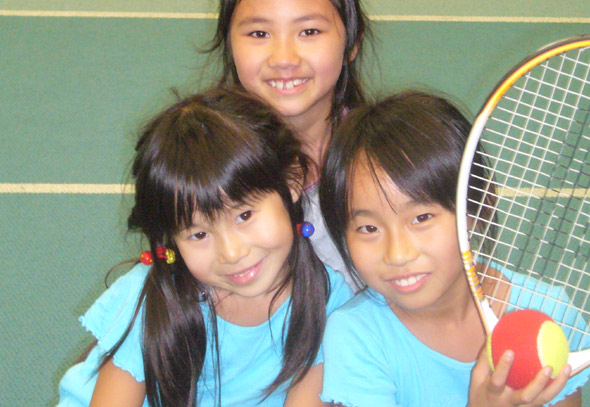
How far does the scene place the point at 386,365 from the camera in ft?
3.73

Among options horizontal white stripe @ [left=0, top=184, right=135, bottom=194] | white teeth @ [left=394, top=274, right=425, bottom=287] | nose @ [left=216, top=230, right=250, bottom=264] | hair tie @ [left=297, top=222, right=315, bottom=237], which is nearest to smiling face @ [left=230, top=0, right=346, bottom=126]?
hair tie @ [left=297, top=222, right=315, bottom=237]

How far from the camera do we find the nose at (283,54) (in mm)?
1404

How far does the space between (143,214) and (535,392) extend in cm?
67

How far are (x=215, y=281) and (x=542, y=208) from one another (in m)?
1.14

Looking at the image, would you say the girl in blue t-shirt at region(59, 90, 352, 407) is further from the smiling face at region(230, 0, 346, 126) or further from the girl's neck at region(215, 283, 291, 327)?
the smiling face at region(230, 0, 346, 126)

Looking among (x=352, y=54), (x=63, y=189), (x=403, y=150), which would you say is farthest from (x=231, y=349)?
(x=63, y=189)

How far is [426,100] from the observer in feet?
3.63

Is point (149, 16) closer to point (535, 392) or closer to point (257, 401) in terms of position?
point (257, 401)

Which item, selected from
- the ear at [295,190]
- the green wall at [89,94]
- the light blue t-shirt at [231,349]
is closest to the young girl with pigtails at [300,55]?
the ear at [295,190]

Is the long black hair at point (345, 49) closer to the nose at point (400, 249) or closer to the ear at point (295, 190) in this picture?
the ear at point (295, 190)

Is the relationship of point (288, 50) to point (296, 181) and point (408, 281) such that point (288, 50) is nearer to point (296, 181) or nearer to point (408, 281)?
point (296, 181)

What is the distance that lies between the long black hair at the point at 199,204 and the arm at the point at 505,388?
377mm

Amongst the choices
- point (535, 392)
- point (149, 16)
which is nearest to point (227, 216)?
point (535, 392)

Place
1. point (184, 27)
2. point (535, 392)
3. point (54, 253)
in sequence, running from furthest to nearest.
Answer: point (184, 27), point (54, 253), point (535, 392)
